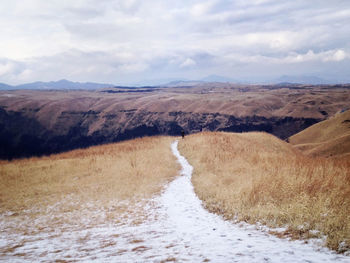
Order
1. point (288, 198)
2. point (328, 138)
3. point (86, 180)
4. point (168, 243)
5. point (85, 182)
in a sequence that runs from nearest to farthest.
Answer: point (168, 243) < point (288, 198) < point (85, 182) < point (86, 180) < point (328, 138)

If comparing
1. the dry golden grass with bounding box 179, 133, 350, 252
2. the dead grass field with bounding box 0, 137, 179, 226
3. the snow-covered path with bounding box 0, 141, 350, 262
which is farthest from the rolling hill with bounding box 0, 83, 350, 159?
the snow-covered path with bounding box 0, 141, 350, 262

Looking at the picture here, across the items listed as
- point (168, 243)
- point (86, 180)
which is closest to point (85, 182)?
point (86, 180)

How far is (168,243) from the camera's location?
6133 mm

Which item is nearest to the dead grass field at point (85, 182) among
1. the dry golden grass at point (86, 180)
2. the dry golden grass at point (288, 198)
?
the dry golden grass at point (86, 180)

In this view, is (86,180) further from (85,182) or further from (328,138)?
(328,138)

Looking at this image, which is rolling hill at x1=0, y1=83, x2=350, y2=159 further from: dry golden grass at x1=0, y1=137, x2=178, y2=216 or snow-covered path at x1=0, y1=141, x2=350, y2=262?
snow-covered path at x1=0, y1=141, x2=350, y2=262

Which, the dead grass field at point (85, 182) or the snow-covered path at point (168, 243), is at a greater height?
the snow-covered path at point (168, 243)

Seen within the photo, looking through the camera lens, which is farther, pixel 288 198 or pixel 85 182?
pixel 85 182

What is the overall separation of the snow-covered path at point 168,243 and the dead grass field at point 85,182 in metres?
1.99

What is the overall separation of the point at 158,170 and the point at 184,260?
11.1 m

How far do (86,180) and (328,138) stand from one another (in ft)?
154

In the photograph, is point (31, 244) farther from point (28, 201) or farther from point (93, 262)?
point (28, 201)

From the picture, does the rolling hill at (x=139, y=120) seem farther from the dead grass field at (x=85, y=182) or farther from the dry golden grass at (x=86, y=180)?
the dead grass field at (x=85, y=182)

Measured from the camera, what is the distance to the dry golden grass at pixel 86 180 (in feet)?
38.0
